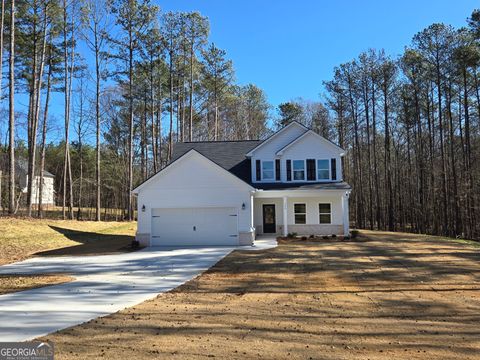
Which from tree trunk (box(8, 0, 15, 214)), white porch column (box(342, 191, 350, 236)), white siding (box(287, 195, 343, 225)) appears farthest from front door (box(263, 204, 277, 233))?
tree trunk (box(8, 0, 15, 214))

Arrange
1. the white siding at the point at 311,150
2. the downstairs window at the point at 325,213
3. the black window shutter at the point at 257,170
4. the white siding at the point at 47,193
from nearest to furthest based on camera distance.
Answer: the downstairs window at the point at 325,213 → the white siding at the point at 311,150 → the black window shutter at the point at 257,170 → the white siding at the point at 47,193

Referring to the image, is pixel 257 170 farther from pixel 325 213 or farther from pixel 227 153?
pixel 325 213

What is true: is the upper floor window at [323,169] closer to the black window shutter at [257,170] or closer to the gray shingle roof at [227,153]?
the black window shutter at [257,170]

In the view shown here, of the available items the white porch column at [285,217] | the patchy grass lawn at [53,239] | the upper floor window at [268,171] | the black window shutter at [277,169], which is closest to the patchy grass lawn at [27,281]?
the patchy grass lawn at [53,239]

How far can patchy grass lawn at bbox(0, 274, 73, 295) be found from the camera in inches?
383

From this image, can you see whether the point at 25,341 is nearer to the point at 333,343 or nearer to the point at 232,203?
the point at 333,343

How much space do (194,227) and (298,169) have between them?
7.36 metres

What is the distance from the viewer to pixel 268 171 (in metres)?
23.3

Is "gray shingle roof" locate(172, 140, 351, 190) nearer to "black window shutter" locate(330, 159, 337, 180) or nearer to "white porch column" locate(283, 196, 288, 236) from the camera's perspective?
"black window shutter" locate(330, 159, 337, 180)

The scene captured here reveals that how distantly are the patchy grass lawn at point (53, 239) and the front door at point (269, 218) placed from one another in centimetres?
818

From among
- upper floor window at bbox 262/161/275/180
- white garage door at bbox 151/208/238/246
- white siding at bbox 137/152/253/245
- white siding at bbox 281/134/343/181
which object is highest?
white siding at bbox 281/134/343/181

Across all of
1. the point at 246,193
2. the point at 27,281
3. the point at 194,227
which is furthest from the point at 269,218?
the point at 27,281

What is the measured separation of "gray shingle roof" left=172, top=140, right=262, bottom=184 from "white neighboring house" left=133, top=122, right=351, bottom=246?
0.06m

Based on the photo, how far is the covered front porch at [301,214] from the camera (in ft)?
71.9
